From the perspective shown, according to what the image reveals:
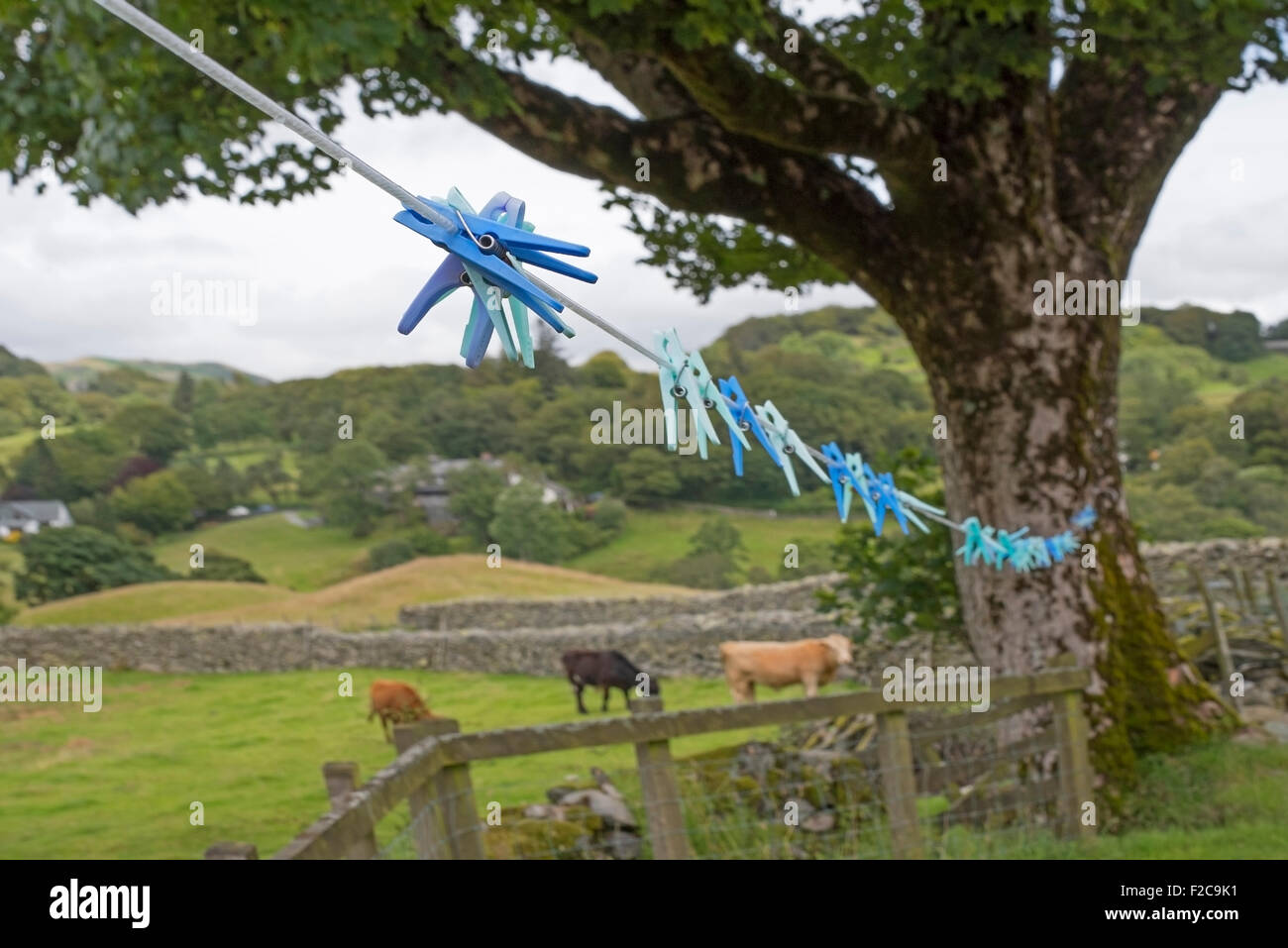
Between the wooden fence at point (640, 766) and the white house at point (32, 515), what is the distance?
21502mm

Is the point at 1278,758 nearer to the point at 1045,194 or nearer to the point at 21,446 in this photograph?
the point at 1045,194

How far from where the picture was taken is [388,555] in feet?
76.4

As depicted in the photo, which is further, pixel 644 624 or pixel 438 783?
pixel 644 624

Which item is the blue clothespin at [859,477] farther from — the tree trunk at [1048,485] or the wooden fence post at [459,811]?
the tree trunk at [1048,485]

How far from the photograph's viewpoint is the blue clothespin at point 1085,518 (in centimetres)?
607

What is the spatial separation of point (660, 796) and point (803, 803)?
3.13 m

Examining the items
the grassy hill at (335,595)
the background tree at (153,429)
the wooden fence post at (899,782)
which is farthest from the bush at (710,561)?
the wooden fence post at (899,782)

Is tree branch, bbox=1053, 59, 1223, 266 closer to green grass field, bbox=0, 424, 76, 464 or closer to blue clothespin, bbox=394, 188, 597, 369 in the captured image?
blue clothespin, bbox=394, 188, 597, 369

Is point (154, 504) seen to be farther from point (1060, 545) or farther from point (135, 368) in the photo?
point (1060, 545)

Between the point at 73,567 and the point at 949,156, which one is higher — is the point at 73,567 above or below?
below

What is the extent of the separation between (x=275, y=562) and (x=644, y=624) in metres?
9.36

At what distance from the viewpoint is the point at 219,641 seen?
18.9 metres

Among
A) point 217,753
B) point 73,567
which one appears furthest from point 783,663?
point 73,567
